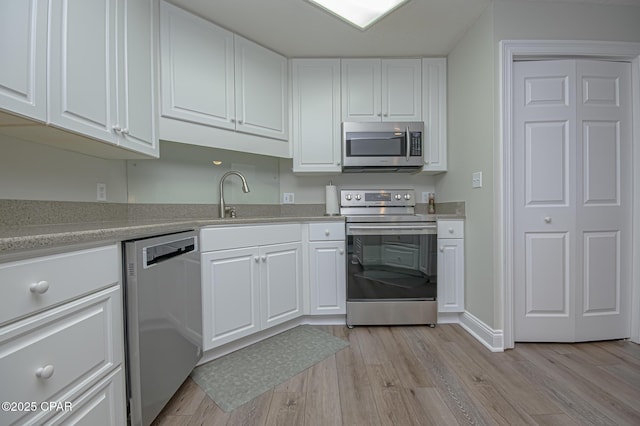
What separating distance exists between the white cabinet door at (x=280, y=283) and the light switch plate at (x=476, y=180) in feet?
4.71

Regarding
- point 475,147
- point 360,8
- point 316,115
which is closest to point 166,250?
point 316,115

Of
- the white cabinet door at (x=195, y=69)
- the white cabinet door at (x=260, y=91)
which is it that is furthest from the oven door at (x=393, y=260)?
the white cabinet door at (x=195, y=69)

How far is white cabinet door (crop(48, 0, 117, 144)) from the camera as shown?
107cm

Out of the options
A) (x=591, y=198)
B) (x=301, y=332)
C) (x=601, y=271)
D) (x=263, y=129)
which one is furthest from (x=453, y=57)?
(x=301, y=332)

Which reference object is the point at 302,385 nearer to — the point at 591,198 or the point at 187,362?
the point at 187,362

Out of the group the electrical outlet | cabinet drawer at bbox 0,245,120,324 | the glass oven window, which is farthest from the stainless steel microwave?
cabinet drawer at bbox 0,245,120,324

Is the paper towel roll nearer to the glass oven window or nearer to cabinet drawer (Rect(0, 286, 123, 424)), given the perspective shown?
the glass oven window

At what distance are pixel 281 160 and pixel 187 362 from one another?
1882mm

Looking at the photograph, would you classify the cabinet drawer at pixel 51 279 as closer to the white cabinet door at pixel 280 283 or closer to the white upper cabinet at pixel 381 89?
the white cabinet door at pixel 280 283

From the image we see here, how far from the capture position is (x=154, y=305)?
1.20 meters

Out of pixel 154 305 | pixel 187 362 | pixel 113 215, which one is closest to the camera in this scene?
pixel 154 305

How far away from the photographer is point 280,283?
208 cm

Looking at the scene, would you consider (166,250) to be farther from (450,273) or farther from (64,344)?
(450,273)

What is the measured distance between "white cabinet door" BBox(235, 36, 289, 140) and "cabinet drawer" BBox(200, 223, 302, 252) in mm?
819
